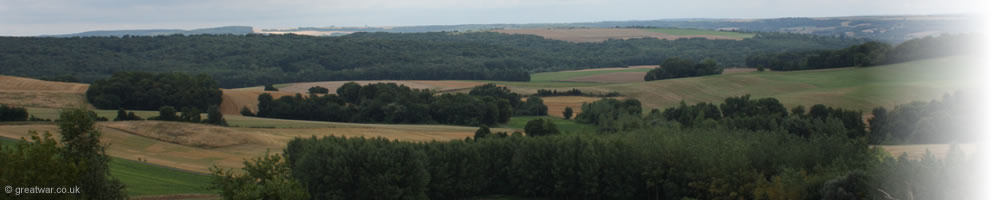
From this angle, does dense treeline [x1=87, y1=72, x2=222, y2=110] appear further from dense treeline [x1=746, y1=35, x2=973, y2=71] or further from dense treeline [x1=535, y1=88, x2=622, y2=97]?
dense treeline [x1=746, y1=35, x2=973, y2=71]

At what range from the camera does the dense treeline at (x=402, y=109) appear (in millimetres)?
78125

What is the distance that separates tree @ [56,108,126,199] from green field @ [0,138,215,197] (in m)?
8.71

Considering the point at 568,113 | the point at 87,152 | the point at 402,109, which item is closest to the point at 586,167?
the point at 87,152

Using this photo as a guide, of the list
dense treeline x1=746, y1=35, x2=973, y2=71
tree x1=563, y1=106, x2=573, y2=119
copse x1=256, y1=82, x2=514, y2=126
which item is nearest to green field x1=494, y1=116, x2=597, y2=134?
tree x1=563, y1=106, x2=573, y2=119

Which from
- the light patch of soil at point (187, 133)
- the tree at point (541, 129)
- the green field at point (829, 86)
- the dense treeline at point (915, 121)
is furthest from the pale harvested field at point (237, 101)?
the dense treeline at point (915, 121)

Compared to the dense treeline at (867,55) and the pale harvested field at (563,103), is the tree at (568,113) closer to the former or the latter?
the pale harvested field at (563,103)

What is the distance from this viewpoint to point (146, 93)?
79.9 m

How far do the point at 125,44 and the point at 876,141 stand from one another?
140 meters

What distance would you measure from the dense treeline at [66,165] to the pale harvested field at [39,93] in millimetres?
44102

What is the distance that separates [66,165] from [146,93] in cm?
6392

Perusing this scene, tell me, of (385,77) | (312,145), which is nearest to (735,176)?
(312,145)

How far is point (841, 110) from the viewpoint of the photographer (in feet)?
218

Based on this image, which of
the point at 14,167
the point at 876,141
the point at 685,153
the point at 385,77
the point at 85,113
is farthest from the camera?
the point at 385,77

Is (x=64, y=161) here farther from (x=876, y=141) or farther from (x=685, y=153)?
(x=876, y=141)
